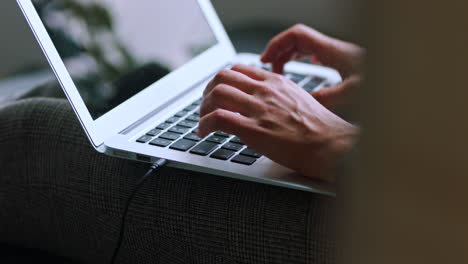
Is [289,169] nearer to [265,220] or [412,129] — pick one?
[265,220]

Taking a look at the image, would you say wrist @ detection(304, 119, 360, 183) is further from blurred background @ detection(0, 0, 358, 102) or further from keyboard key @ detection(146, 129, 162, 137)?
blurred background @ detection(0, 0, 358, 102)

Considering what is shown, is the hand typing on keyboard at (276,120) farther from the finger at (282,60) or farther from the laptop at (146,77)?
the finger at (282,60)

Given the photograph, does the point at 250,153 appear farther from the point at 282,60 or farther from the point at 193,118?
the point at 282,60

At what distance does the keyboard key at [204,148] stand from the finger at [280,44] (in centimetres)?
26

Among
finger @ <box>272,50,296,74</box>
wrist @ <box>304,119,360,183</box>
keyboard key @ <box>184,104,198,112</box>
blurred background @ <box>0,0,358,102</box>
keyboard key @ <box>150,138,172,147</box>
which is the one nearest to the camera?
wrist @ <box>304,119,360,183</box>

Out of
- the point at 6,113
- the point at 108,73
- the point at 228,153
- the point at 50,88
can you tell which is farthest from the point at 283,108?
the point at 50,88

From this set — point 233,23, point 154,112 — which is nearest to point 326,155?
point 154,112

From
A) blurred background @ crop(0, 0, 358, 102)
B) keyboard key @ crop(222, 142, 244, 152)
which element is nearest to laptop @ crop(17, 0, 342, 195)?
keyboard key @ crop(222, 142, 244, 152)

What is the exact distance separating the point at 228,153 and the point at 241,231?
0.10 metres

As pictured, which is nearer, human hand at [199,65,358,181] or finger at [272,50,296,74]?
human hand at [199,65,358,181]

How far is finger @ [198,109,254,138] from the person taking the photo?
0.56m

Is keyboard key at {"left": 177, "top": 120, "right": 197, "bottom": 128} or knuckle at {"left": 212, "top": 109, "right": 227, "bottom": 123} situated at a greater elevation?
knuckle at {"left": 212, "top": 109, "right": 227, "bottom": 123}

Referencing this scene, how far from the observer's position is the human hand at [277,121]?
523 mm

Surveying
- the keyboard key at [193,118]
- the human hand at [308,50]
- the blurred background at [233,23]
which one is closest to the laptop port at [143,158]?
the keyboard key at [193,118]
